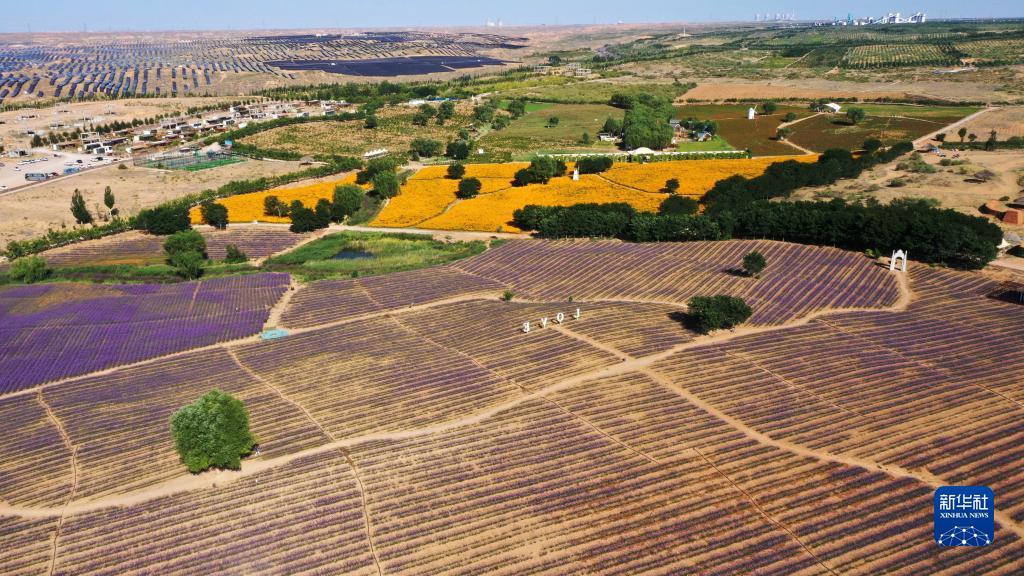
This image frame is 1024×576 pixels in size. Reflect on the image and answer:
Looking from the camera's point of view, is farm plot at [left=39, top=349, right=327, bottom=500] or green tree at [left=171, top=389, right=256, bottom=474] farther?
farm plot at [left=39, top=349, right=327, bottom=500]

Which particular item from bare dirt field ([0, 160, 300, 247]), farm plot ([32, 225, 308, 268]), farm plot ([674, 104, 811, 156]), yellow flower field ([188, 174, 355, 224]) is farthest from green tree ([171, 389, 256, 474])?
farm plot ([674, 104, 811, 156])

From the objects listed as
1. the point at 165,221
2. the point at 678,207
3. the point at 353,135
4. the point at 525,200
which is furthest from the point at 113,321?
the point at 353,135

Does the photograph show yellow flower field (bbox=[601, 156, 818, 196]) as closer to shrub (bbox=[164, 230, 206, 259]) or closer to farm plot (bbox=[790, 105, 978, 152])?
farm plot (bbox=[790, 105, 978, 152])

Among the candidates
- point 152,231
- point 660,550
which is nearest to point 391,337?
point 660,550

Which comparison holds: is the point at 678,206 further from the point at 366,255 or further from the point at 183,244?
the point at 183,244

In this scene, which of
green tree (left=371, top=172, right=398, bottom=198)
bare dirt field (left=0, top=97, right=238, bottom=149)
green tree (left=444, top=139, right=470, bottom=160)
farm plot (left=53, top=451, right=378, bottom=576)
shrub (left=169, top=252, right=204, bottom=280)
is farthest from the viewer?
bare dirt field (left=0, top=97, right=238, bottom=149)

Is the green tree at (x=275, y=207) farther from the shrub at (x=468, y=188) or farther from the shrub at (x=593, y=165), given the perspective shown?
the shrub at (x=593, y=165)

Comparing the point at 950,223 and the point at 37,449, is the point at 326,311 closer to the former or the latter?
the point at 37,449
